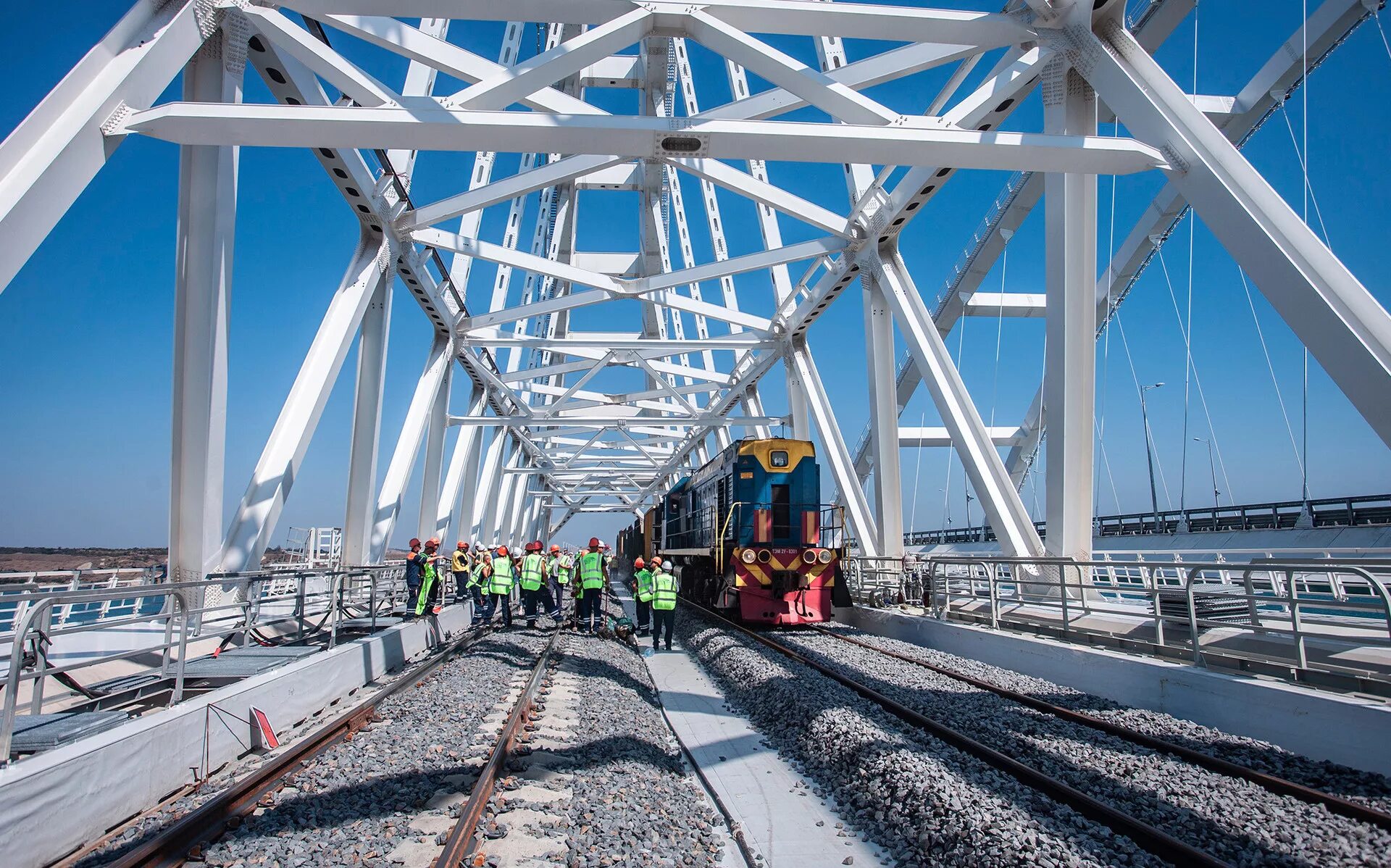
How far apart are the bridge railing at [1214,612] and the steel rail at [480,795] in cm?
549

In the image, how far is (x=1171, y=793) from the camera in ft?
15.3

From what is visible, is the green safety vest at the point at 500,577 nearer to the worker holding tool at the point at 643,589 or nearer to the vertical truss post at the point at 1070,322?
the worker holding tool at the point at 643,589

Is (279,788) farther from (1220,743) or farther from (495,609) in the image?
(495,609)

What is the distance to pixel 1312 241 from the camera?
20.9 ft

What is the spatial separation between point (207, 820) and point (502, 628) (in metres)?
10.8

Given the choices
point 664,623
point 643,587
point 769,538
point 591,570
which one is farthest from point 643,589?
point 769,538

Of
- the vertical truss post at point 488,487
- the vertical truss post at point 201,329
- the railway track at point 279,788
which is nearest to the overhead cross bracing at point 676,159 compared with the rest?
the vertical truss post at point 201,329

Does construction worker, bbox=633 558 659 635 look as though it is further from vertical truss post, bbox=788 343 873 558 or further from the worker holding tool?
vertical truss post, bbox=788 343 873 558

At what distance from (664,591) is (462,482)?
12.8 meters

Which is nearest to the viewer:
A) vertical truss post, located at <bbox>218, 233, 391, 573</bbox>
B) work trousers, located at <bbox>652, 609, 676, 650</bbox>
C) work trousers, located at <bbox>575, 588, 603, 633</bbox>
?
vertical truss post, located at <bbox>218, 233, 391, 573</bbox>

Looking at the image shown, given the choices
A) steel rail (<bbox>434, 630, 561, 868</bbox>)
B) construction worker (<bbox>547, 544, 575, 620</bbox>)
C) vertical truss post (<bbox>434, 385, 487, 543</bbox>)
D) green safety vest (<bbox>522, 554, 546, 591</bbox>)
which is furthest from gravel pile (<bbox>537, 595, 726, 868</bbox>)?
vertical truss post (<bbox>434, 385, 487, 543</bbox>)

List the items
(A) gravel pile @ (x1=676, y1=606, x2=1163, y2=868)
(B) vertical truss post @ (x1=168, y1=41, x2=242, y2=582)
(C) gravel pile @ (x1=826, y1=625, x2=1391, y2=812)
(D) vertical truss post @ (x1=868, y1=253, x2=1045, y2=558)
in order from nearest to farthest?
(A) gravel pile @ (x1=676, y1=606, x2=1163, y2=868), (C) gravel pile @ (x1=826, y1=625, x2=1391, y2=812), (B) vertical truss post @ (x1=168, y1=41, x2=242, y2=582), (D) vertical truss post @ (x1=868, y1=253, x2=1045, y2=558)

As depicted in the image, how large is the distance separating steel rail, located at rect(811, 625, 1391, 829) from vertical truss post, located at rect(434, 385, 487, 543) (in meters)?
15.6

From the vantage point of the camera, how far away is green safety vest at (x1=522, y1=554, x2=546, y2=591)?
14.6 m
